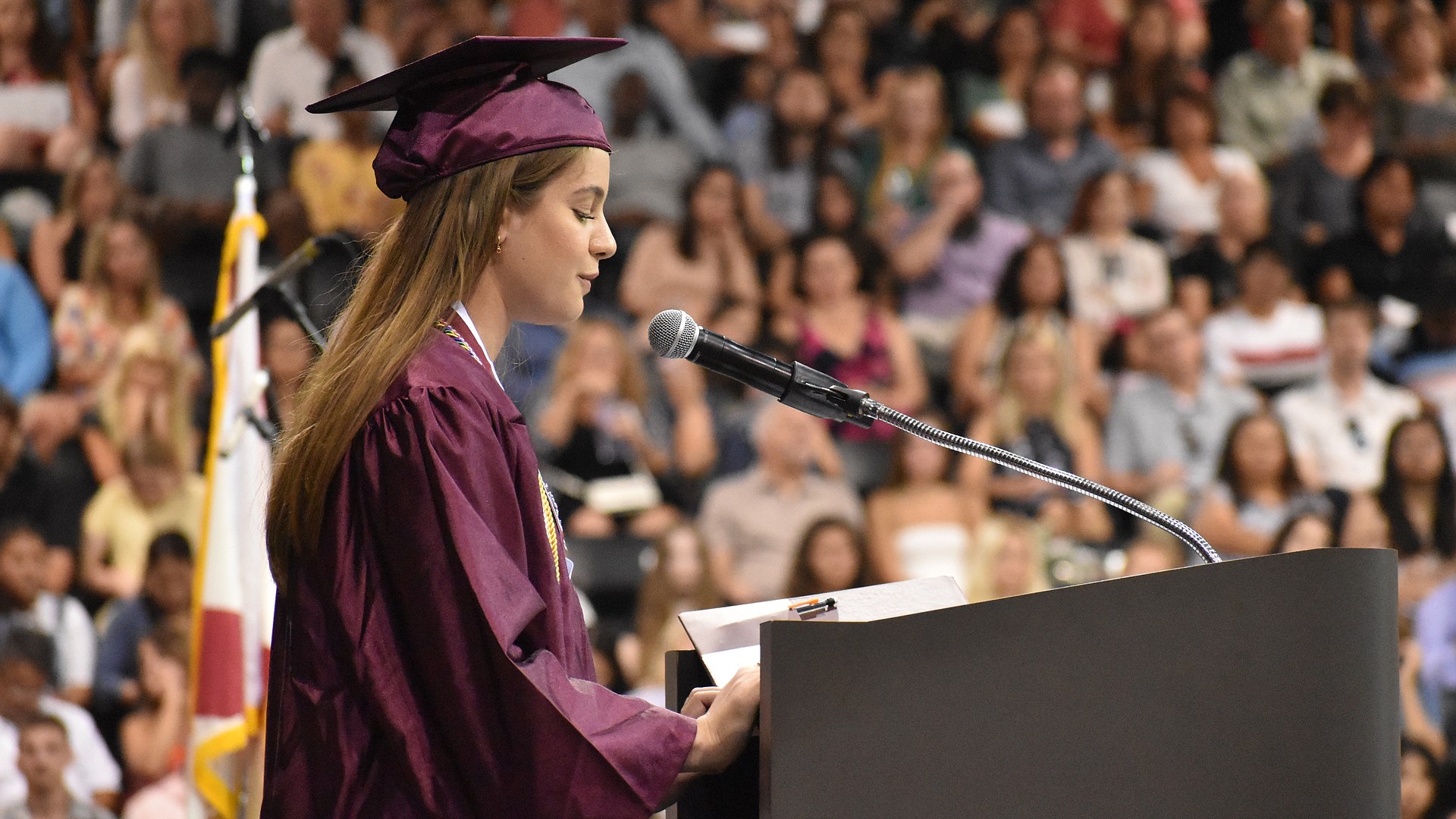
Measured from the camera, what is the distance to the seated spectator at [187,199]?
5.71 m

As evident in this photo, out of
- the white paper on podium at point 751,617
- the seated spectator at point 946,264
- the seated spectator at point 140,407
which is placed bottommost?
the white paper on podium at point 751,617

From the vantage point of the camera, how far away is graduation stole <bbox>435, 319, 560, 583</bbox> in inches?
68.9

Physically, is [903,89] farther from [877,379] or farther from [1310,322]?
[1310,322]

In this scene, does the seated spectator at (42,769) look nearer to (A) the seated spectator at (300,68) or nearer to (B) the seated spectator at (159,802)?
(B) the seated spectator at (159,802)

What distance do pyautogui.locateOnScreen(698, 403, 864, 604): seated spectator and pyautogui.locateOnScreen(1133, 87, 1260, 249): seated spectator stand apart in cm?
218

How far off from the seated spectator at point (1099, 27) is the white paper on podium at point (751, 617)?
5945 millimetres

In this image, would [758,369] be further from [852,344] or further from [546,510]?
[852,344]

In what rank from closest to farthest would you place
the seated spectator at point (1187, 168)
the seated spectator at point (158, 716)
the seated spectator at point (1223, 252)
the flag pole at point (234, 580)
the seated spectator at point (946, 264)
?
1. the flag pole at point (234, 580)
2. the seated spectator at point (158, 716)
3. the seated spectator at point (946, 264)
4. the seated spectator at point (1223, 252)
5. the seated spectator at point (1187, 168)

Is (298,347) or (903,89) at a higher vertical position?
(903,89)

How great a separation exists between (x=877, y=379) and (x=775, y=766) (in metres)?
4.71

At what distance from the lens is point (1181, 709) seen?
1663mm

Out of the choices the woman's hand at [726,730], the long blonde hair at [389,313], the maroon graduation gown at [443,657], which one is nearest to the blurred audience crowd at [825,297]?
the long blonde hair at [389,313]

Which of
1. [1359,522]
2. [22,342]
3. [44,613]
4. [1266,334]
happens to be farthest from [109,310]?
[1359,522]

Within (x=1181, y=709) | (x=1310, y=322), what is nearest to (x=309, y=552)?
(x=1181, y=709)
